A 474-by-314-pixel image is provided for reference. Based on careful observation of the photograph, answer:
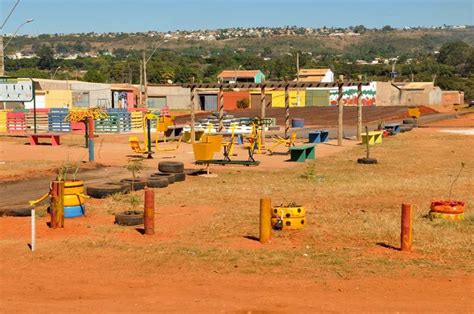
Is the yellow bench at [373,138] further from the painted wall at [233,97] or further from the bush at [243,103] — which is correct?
the painted wall at [233,97]

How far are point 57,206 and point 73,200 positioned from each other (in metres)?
1.09

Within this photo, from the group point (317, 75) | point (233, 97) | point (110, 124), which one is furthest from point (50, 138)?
point (317, 75)

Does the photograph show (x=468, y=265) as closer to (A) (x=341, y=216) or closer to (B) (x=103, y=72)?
(A) (x=341, y=216)

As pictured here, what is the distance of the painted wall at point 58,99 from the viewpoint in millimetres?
71688

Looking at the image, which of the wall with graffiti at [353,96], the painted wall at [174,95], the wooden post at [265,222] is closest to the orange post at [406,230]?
the wooden post at [265,222]

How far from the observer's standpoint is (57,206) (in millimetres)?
13891

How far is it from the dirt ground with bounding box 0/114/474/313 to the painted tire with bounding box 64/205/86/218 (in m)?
0.25

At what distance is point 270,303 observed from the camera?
354 inches

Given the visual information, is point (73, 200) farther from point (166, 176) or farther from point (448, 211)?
point (448, 211)

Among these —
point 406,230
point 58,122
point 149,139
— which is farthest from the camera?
point 58,122

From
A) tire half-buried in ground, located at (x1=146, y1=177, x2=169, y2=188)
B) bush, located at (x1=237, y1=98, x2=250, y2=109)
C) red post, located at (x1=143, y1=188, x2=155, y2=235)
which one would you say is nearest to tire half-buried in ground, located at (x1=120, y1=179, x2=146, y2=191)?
tire half-buried in ground, located at (x1=146, y1=177, x2=169, y2=188)

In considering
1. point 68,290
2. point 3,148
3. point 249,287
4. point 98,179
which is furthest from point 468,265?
point 3,148

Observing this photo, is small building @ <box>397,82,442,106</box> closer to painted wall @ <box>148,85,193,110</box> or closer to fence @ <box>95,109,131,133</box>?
painted wall @ <box>148,85,193,110</box>

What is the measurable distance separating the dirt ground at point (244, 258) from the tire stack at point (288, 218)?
210 millimetres
